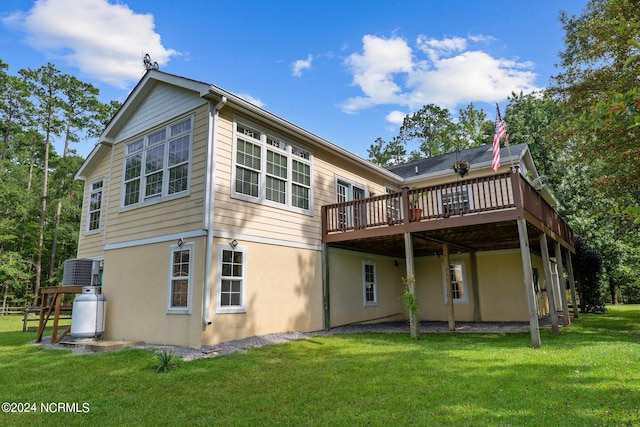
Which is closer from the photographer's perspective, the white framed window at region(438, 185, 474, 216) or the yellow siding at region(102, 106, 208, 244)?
the yellow siding at region(102, 106, 208, 244)

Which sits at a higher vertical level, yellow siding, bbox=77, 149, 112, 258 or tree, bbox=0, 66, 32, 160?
tree, bbox=0, 66, 32, 160

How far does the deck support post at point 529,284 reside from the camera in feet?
26.0

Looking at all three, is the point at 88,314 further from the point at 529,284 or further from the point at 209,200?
the point at 529,284

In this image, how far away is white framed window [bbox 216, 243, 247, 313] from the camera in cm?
873

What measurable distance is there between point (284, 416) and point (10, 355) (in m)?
7.72

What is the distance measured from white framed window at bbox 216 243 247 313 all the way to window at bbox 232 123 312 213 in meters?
1.41

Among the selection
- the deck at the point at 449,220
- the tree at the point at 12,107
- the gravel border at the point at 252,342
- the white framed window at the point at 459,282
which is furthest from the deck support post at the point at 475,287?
the tree at the point at 12,107

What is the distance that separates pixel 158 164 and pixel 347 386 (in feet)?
25.9

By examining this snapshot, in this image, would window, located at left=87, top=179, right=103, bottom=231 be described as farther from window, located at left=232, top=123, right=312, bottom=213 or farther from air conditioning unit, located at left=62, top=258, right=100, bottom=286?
window, located at left=232, top=123, right=312, bottom=213

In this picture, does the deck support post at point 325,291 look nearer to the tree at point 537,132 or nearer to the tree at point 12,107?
the tree at point 537,132

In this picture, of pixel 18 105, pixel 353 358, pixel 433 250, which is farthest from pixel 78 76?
pixel 353 358

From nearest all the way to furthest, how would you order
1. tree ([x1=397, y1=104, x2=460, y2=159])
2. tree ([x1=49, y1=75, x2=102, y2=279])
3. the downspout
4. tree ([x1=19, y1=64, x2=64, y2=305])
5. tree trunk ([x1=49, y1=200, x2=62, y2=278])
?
the downspout → tree trunk ([x1=49, y1=200, x2=62, y2=278]) → tree ([x1=19, y1=64, x2=64, y2=305]) → tree ([x1=49, y1=75, x2=102, y2=279]) → tree ([x1=397, y1=104, x2=460, y2=159])

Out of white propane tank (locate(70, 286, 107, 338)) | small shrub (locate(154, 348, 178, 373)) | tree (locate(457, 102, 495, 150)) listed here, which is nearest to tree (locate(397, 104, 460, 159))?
tree (locate(457, 102, 495, 150))

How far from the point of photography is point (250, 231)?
379 inches
